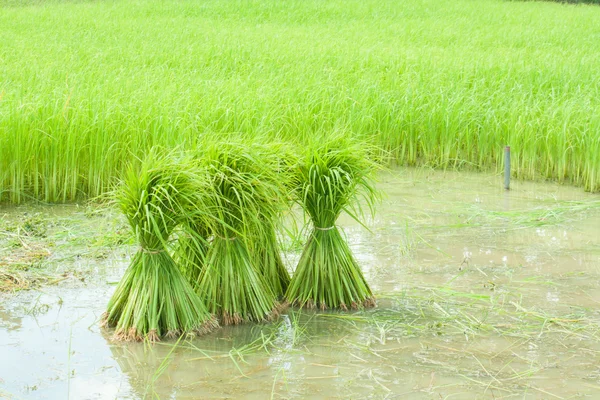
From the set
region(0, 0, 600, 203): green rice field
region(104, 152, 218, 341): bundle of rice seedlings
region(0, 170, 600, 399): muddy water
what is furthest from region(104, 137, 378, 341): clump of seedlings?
region(0, 0, 600, 203): green rice field

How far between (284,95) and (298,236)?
347 cm

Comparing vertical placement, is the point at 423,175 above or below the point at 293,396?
above

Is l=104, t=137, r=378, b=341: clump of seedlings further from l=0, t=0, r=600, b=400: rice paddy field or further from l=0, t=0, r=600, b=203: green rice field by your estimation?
l=0, t=0, r=600, b=203: green rice field

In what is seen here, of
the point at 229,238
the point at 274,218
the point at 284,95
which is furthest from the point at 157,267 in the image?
the point at 284,95

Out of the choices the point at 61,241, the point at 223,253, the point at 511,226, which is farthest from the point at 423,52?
the point at 223,253

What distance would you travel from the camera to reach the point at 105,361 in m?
3.31

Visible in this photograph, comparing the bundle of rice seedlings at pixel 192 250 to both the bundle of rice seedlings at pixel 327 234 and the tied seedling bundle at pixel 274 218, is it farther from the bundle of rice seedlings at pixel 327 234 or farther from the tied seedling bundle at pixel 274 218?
the bundle of rice seedlings at pixel 327 234

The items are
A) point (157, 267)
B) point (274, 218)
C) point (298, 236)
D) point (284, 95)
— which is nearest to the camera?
point (157, 267)

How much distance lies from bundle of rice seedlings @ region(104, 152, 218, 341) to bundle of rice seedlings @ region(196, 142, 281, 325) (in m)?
0.13

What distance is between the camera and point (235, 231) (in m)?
3.55

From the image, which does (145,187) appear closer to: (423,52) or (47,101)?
(47,101)

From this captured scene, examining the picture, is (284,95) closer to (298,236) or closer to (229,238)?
(298,236)

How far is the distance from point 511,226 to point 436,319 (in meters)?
1.81

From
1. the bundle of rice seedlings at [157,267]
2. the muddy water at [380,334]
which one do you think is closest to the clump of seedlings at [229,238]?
the bundle of rice seedlings at [157,267]
